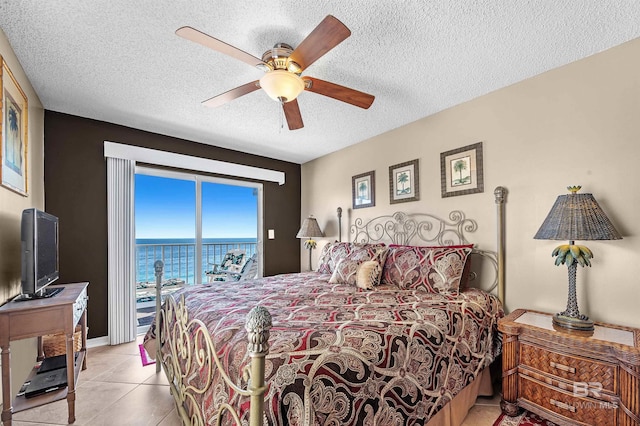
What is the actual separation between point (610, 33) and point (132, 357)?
15.3ft

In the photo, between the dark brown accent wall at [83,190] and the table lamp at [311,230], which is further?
the table lamp at [311,230]

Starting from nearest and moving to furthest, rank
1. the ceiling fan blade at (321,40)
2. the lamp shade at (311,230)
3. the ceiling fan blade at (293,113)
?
the ceiling fan blade at (321,40) < the ceiling fan blade at (293,113) < the lamp shade at (311,230)

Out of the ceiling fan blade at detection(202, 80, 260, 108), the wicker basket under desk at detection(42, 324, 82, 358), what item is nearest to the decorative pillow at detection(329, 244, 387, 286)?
the ceiling fan blade at detection(202, 80, 260, 108)

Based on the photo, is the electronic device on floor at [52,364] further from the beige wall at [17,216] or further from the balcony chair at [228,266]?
the balcony chair at [228,266]

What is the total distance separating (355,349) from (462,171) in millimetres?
2187

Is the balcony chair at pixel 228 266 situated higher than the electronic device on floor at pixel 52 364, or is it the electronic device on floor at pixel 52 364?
the balcony chair at pixel 228 266

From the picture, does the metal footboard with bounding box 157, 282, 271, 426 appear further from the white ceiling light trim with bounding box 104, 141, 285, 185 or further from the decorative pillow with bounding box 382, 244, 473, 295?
the white ceiling light trim with bounding box 104, 141, 285, 185

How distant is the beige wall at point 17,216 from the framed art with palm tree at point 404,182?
3.36 metres

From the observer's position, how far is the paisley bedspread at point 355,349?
1.06m

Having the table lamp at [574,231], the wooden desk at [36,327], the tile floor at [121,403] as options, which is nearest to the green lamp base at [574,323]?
the table lamp at [574,231]

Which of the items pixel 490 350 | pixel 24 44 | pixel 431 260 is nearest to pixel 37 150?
pixel 24 44

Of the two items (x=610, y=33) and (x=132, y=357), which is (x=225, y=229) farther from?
(x=610, y=33)

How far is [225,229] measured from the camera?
4621 millimetres

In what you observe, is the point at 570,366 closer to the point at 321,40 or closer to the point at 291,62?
the point at 321,40
